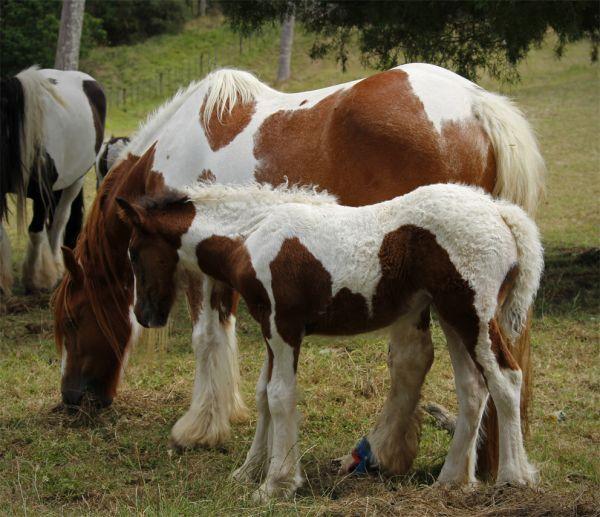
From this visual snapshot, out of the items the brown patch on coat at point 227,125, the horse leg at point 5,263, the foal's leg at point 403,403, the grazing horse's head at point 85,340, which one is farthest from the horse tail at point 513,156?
the horse leg at point 5,263

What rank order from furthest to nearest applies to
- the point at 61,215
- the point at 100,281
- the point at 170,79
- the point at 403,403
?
the point at 170,79
the point at 61,215
the point at 100,281
the point at 403,403

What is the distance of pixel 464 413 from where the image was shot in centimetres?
400

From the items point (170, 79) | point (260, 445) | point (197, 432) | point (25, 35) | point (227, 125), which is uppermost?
point (227, 125)

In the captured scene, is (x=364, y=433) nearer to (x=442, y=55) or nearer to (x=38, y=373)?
(x=38, y=373)

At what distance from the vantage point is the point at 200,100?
529 cm

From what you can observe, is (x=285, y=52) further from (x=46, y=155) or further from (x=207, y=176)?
(x=207, y=176)

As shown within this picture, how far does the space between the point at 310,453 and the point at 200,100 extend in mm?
2283

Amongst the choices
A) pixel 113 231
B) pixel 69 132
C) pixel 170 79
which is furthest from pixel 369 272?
pixel 170 79

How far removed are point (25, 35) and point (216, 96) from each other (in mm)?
26707

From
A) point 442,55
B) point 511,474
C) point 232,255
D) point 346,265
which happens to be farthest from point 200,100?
point 442,55

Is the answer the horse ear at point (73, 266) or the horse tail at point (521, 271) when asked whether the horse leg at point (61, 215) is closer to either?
the horse ear at point (73, 266)

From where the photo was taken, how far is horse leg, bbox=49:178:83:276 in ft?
31.4

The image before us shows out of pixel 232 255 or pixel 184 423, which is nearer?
pixel 232 255

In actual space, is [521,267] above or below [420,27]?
below
